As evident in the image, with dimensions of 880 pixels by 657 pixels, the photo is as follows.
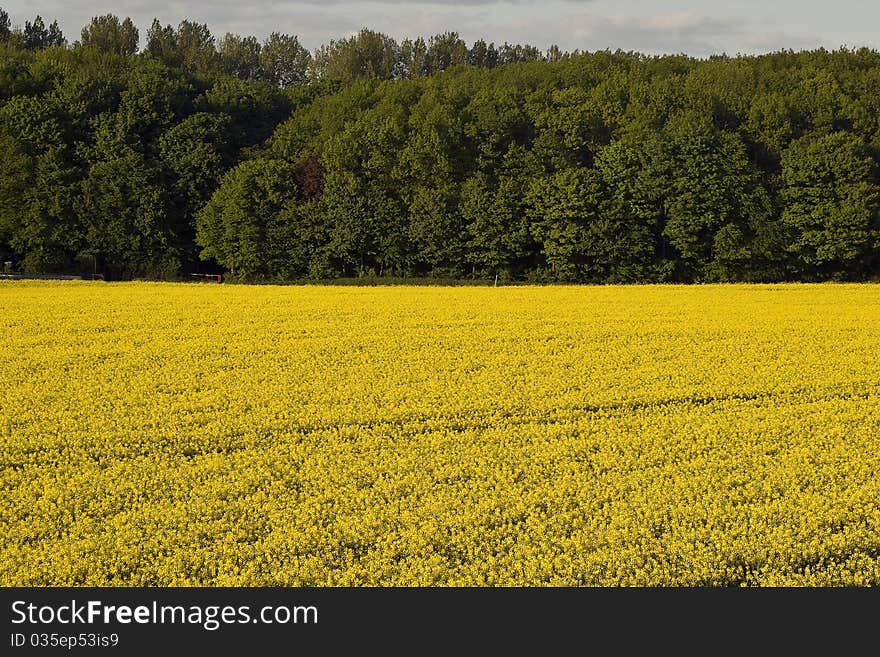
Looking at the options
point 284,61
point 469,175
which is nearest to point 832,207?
point 469,175

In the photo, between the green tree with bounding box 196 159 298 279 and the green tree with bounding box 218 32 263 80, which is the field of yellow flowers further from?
the green tree with bounding box 218 32 263 80

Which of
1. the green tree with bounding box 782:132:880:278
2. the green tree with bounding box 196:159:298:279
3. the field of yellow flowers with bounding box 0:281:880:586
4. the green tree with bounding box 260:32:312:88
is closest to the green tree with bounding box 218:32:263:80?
the green tree with bounding box 260:32:312:88

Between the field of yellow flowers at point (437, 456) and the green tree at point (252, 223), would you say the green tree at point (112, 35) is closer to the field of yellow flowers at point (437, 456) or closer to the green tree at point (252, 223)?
the green tree at point (252, 223)

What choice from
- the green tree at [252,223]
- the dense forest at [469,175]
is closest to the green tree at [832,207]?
the dense forest at [469,175]

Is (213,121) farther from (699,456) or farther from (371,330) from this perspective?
(699,456)

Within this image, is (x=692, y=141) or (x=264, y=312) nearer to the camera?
(x=264, y=312)

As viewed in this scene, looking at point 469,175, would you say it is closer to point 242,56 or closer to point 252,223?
point 252,223

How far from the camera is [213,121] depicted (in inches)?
3361

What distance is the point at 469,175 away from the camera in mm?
77375

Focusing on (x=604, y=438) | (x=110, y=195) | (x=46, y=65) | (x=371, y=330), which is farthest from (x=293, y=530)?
(x=46, y=65)

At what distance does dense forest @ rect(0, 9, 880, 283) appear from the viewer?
6562 centimetres

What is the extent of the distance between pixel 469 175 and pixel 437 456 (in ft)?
213

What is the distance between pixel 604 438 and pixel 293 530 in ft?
19.9

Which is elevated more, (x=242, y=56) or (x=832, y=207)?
(x=242, y=56)
